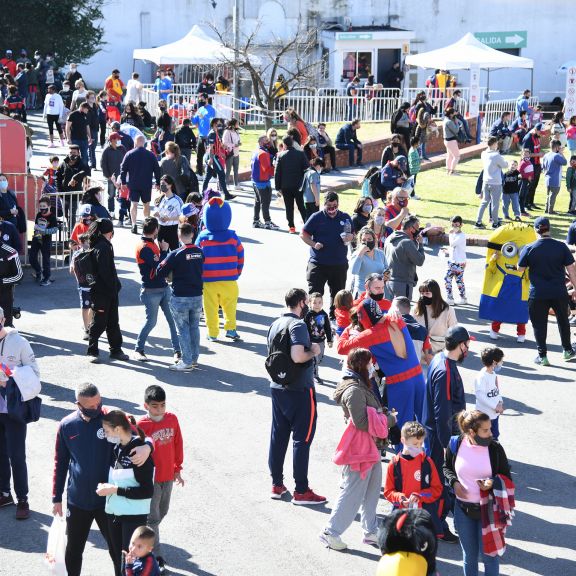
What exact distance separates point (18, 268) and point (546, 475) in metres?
6.04

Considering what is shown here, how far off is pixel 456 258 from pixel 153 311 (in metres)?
4.73

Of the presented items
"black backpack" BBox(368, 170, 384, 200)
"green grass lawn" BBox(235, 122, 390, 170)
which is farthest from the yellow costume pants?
"green grass lawn" BBox(235, 122, 390, 170)

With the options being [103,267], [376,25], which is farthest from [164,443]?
[376,25]

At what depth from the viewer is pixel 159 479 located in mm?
7840

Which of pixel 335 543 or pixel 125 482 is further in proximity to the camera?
pixel 335 543

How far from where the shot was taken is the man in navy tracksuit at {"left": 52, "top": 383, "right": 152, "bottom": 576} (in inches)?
289

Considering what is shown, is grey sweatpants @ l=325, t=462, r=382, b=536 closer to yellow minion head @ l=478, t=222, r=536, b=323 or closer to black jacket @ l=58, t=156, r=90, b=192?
yellow minion head @ l=478, t=222, r=536, b=323

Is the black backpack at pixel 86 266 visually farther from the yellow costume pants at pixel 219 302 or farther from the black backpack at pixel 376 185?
the black backpack at pixel 376 185

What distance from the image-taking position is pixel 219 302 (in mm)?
13430

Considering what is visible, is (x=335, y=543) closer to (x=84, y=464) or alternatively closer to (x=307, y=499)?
(x=307, y=499)

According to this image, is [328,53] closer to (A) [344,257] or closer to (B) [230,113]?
(B) [230,113]

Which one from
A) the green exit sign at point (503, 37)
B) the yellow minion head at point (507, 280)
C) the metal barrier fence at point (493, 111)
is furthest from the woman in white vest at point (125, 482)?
the green exit sign at point (503, 37)

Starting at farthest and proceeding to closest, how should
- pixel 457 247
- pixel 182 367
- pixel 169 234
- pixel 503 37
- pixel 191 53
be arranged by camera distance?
pixel 503 37 → pixel 191 53 → pixel 169 234 → pixel 457 247 → pixel 182 367

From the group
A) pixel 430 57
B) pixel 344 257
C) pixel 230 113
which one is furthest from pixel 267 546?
pixel 430 57
